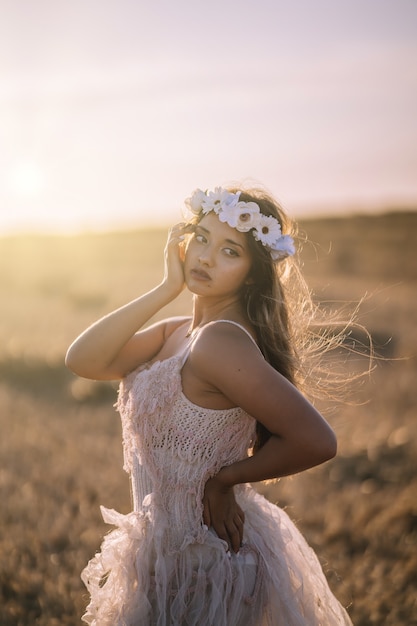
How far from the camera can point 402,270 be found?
37.5 metres

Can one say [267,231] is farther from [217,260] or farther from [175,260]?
[175,260]

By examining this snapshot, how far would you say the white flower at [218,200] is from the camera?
8.85ft

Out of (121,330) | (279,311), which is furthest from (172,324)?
(279,311)

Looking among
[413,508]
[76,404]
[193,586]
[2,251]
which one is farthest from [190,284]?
[2,251]

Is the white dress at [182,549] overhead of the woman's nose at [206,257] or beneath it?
beneath

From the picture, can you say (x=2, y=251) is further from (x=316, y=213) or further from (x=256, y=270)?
(x=256, y=270)

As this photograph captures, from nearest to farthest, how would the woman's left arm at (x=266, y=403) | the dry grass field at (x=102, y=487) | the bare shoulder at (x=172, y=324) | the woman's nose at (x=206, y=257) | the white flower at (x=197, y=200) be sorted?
the woman's left arm at (x=266, y=403)
the woman's nose at (x=206, y=257)
the white flower at (x=197, y=200)
the bare shoulder at (x=172, y=324)
the dry grass field at (x=102, y=487)

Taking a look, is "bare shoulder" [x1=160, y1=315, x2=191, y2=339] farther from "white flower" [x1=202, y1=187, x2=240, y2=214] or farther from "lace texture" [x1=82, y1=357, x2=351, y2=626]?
"white flower" [x1=202, y1=187, x2=240, y2=214]

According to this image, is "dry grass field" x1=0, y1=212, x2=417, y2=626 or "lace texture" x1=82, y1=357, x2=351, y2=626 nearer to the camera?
"lace texture" x1=82, y1=357, x2=351, y2=626

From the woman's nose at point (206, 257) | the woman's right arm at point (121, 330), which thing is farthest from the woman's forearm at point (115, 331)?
the woman's nose at point (206, 257)

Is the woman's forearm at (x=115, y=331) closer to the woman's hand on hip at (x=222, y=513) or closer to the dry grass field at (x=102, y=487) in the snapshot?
the woman's hand on hip at (x=222, y=513)

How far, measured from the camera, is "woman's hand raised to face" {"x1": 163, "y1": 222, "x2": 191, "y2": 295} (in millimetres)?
2842

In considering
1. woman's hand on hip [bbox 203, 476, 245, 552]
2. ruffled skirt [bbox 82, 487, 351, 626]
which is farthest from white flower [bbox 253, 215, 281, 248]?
ruffled skirt [bbox 82, 487, 351, 626]

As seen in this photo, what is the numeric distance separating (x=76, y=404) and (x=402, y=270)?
32275 millimetres
